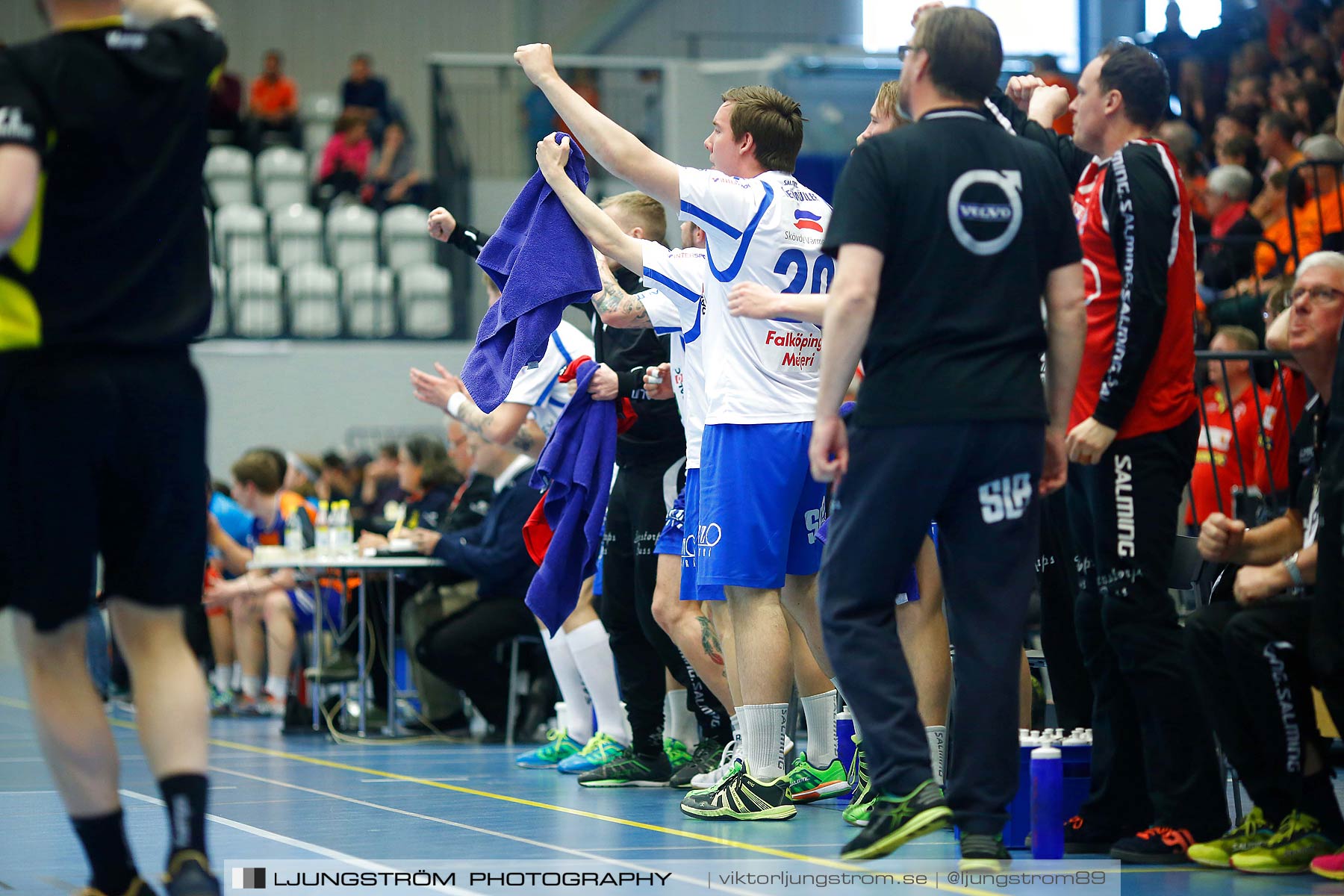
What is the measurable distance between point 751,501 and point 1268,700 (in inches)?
60.9

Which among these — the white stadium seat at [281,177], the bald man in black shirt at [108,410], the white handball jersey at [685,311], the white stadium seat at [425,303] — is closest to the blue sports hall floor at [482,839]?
the bald man in black shirt at [108,410]

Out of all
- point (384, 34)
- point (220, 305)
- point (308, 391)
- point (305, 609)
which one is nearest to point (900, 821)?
point (305, 609)

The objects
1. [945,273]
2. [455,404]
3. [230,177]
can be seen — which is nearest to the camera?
[945,273]

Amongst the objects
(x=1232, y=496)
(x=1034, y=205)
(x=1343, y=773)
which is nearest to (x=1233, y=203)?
(x=1232, y=496)

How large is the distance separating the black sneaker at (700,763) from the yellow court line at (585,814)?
2.22ft

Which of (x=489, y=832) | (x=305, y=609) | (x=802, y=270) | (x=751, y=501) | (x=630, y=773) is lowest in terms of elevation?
(x=305, y=609)

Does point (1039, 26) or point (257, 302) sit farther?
point (1039, 26)

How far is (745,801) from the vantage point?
15.9 feet

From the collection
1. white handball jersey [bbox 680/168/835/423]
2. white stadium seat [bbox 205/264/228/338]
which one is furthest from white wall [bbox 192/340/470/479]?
white handball jersey [bbox 680/168/835/423]

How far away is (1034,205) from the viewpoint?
12.0 feet

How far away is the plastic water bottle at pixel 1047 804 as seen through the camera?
3.94 meters

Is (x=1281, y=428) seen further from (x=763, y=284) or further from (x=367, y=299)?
(x=367, y=299)

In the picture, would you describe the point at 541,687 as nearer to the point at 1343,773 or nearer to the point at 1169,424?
the point at 1343,773

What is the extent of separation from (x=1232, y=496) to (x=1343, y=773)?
1.34 m
